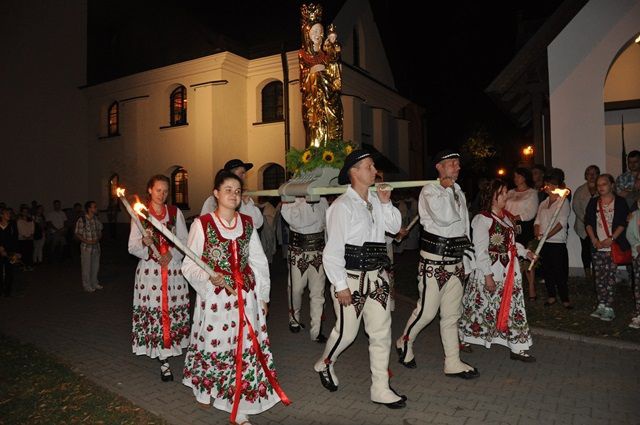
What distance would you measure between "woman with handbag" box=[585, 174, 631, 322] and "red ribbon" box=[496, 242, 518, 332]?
2.15 metres

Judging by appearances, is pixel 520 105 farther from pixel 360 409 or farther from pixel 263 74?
pixel 360 409

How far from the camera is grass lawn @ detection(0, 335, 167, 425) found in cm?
424

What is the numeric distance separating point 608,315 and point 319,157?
4.75 meters

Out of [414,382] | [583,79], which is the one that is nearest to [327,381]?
[414,382]

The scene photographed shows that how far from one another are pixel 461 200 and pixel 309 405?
253 cm

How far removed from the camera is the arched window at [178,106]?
21.6m

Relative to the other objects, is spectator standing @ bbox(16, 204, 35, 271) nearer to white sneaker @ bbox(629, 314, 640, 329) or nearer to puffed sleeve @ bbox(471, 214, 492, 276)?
puffed sleeve @ bbox(471, 214, 492, 276)

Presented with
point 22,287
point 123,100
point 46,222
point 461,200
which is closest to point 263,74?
point 123,100

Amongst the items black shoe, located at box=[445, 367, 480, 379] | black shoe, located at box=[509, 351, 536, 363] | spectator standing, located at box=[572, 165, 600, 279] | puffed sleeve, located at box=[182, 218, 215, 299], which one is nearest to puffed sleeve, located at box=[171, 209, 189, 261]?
puffed sleeve, located at box=[182, 218, 215, 299]

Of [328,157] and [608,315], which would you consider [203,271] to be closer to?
[328,157]

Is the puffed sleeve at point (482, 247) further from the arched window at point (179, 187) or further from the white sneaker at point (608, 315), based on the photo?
the arched window at point (179, 187)

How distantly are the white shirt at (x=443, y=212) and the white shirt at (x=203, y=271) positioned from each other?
181 cm

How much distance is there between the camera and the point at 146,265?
507 centimetres

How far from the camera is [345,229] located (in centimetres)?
420
